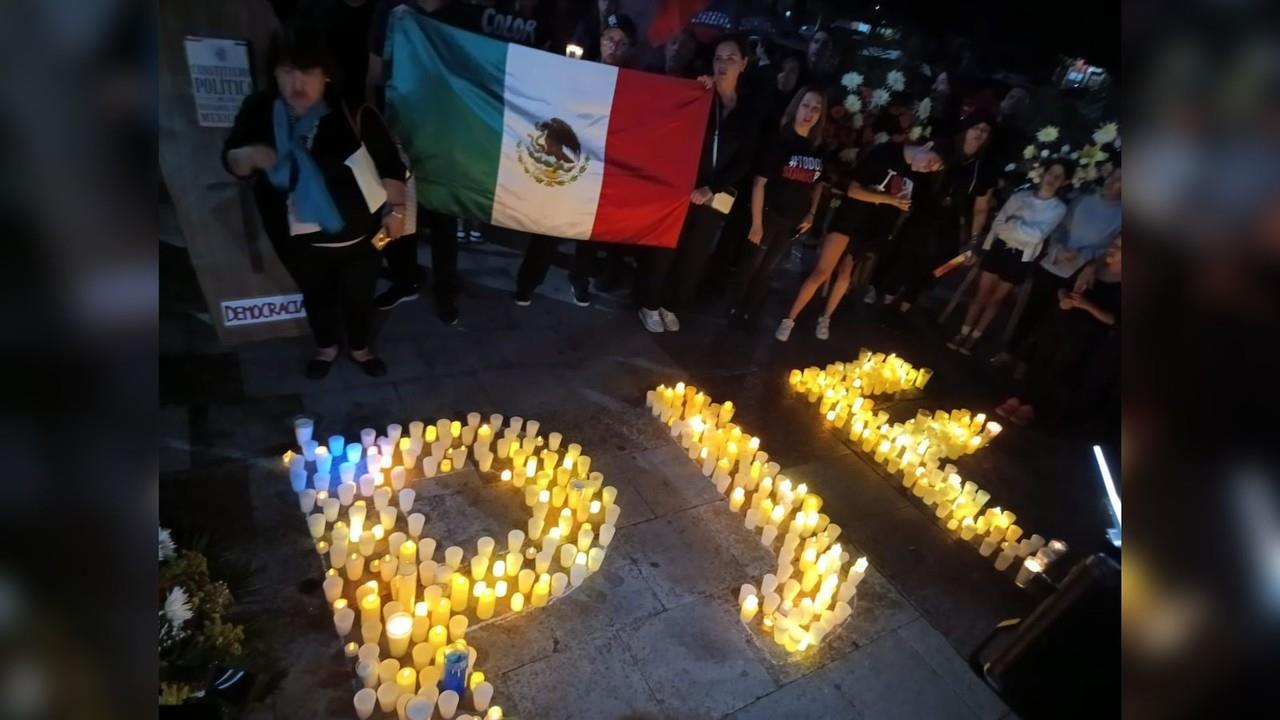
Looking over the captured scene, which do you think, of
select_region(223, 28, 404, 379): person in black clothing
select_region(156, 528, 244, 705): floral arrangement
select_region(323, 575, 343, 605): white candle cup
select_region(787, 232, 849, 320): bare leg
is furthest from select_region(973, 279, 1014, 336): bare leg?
select_region(156, 528, 244, 705): floral arrangement

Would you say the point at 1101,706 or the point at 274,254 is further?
the point at 274,254

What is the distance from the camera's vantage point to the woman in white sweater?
19.4ft

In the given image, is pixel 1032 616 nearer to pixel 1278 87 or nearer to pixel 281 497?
pixel 1278 87

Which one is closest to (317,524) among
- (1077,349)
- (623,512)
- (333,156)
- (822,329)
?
(623,512)

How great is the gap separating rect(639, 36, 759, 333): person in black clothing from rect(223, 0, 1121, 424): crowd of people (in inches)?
0.5

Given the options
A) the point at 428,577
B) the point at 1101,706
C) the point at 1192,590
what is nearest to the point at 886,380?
the point at 1101,706

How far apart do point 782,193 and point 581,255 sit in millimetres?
1861

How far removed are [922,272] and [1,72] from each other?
24.5 ft

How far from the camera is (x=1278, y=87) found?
1.41 feet

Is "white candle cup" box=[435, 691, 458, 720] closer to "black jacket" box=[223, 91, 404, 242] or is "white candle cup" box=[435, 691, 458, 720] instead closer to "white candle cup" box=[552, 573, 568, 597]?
"white candle cup" box=[552, 573, 568, 597]

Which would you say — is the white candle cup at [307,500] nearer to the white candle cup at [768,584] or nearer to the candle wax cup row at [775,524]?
the candle wax cup row at [775,524]

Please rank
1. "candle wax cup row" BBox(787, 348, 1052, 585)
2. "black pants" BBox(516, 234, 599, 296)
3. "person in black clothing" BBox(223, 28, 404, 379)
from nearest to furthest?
"person in black clothing" BBox(223, 28, 404, 379)
"candle wax cup row" BBox(787, 348, 1052, 585)
"black pants" BBox(516, 234, 599, 296)

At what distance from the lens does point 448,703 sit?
2.70 metres

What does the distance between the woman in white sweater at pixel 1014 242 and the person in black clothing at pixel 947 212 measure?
1.01ft
